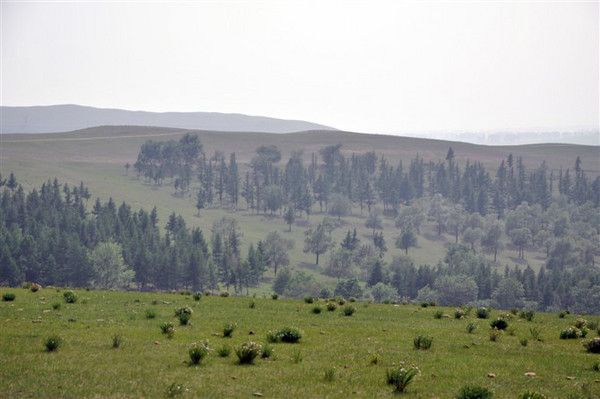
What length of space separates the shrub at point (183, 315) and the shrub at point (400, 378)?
13.7 metres

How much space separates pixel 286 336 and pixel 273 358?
12.6ft

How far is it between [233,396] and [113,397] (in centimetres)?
336

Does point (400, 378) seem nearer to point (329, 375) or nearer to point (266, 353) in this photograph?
point (329, 375)

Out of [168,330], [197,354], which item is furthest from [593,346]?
[168,330]

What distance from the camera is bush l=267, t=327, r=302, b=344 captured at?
90.7ft

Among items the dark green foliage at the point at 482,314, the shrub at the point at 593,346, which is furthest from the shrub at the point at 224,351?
the dark green foliage at the point at 482,314

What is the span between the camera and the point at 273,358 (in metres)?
24.0

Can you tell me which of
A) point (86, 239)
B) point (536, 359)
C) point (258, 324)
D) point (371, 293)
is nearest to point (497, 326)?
point (536, 359)

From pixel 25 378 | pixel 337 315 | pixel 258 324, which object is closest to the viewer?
pixel 25 378

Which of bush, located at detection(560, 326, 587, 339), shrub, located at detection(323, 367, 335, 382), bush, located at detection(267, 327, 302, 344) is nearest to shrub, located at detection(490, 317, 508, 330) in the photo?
bush, located at detection(560, 326, 587, 339)

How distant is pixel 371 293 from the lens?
153875 millimetres

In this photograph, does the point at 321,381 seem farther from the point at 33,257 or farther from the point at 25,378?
the point at 33,257

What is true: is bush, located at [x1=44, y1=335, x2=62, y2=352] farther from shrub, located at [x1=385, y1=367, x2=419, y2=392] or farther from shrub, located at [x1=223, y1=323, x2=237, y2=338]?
shrub, located at [x1=385, y1=367, x2=419, y2=392]

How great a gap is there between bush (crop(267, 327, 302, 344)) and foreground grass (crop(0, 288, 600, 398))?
0.51 metres
